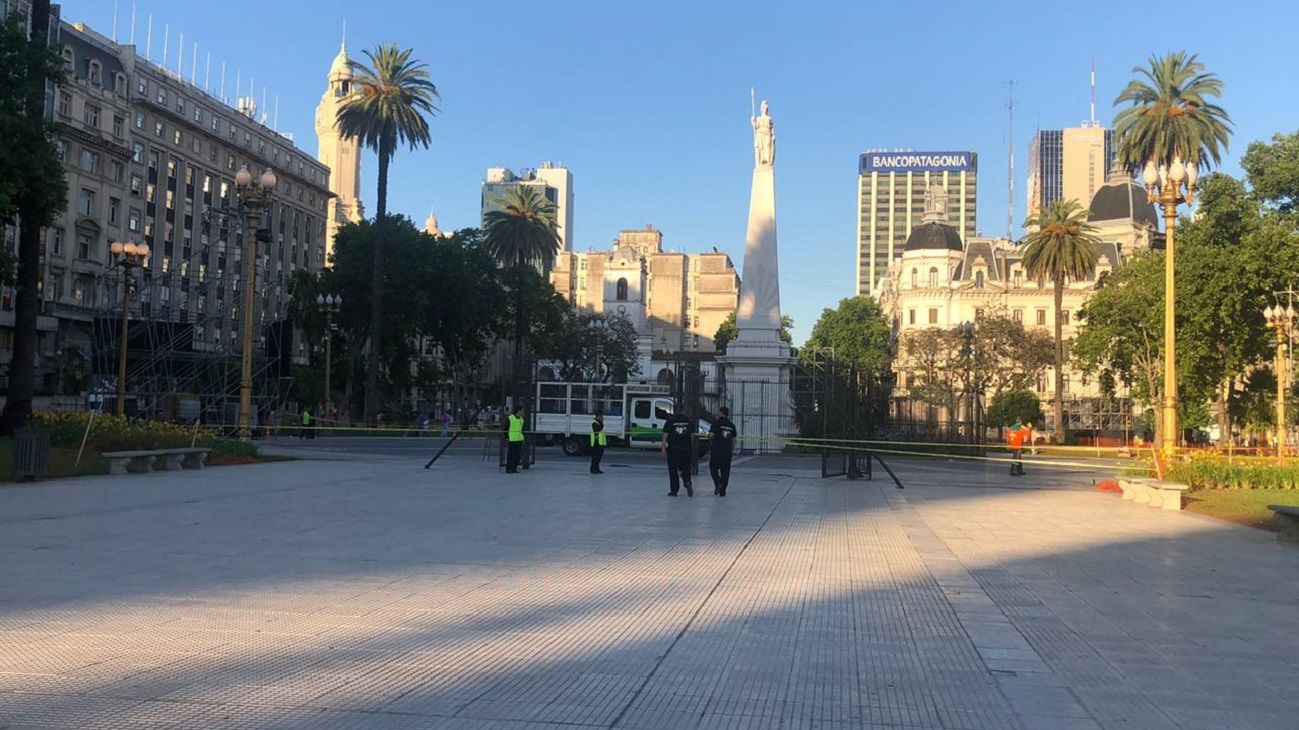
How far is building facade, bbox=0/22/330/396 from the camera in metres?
53.1

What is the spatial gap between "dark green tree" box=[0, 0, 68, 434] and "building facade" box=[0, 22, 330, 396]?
13992 mm

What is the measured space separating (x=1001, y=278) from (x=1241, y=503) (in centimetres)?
7674

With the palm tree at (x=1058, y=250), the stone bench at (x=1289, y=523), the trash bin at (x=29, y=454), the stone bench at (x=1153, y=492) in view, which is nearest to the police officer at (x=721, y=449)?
the stone bench at (x=1153, y=492)

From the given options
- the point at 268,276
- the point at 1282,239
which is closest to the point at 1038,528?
the point at 1282,239

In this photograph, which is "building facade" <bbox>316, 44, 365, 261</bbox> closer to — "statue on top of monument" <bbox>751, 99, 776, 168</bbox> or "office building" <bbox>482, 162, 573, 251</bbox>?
"office building" <bbox>482, 162, 573, 251</bbox>

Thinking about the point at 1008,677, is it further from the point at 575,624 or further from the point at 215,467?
the point at 215,467

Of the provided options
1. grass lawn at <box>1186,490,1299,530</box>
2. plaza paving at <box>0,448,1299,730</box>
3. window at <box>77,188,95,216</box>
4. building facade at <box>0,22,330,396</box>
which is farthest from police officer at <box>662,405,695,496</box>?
window at <box>77,188,95,216</box>

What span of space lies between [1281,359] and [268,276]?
67343 mm

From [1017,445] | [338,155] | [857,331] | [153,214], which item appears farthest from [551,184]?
[1017,445]

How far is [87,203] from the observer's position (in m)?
61.5

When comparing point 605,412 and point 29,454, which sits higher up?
point 605,412

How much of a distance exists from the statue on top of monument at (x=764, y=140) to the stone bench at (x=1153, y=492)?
77.3ft

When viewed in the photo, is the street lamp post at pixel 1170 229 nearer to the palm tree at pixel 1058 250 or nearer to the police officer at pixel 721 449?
the police officer at pixel 721 449

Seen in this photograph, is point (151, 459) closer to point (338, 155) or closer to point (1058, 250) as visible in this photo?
point (1058, 250)
